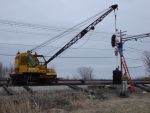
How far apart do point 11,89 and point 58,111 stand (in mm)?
5794

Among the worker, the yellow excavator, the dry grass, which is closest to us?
the dry grass

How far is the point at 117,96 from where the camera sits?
24.7 metres

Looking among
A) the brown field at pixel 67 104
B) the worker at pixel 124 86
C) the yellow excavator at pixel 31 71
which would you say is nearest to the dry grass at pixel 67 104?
the brown field at pixel 67 104

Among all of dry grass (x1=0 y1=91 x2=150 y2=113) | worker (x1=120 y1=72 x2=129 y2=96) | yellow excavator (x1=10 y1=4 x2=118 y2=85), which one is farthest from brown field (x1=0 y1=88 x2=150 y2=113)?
yellow excavator (x1=10 y1=4 x2=118 y2=85)

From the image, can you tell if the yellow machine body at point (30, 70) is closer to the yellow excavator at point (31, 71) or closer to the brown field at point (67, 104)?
the yellow excavator at point (31, 71)

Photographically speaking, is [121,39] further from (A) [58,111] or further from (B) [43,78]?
(A) [58,111]

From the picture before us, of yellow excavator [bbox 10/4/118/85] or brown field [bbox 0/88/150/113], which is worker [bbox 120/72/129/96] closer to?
brown field [bbox 0/88/150/113]

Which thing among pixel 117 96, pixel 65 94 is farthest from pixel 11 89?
pixel 117 96

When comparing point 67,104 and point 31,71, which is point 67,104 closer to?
point 67,104

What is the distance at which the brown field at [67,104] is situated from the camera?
17077mm

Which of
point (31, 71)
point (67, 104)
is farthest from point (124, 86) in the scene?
point (31, 71)

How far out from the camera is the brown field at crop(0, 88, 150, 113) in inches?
672

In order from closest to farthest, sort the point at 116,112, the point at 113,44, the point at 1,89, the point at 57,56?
the point at 116,112 < the point at 1,89 < the point at 113,44 < the point at 57,56

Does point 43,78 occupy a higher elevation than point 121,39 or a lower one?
lower
